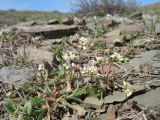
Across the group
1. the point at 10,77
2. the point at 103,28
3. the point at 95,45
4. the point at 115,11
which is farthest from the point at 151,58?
the point at 115,11

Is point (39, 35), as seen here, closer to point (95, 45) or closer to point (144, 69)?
point (95, 45)

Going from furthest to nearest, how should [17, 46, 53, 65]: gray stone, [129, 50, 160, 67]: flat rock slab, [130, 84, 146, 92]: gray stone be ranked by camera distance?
1. [17, 46, 53, 65]: gray stone
2. [129, 50, 160, 67]: flat rock slab
3. [130, 84, 146, 92]: gray stone

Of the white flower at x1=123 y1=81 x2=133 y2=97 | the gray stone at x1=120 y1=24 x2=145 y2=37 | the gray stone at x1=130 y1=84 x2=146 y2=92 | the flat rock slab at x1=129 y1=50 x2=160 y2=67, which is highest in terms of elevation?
the gray stone at x1=120 y1=24 x2=145 y2=37

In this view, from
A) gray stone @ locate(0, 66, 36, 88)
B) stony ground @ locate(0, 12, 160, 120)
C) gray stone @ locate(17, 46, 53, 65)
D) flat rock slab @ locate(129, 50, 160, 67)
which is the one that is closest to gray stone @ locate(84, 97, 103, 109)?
stony ground @ locate(0, 12, 160, 120)

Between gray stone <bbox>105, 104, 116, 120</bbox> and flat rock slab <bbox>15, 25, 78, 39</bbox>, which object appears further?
flat rock slab <bbox>15, 25, 78, 39</bbox>

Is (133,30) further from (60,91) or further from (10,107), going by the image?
(10,107)

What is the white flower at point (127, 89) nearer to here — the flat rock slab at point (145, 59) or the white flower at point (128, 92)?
the white flower at point (128, 92)

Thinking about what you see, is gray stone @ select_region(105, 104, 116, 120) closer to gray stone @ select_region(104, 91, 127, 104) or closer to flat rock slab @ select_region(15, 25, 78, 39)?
gray stone @ select_region(104, 91, 127, 104)
